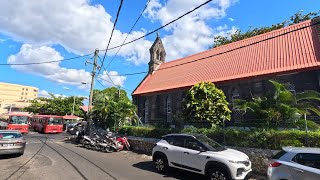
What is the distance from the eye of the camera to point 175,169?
11.6 metres

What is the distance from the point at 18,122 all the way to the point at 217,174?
29.6 metres

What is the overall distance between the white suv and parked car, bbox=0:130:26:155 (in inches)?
299

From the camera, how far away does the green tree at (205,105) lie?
15.6 metres

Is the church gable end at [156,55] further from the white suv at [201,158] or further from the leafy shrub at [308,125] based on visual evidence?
the leafy shrub at [308,125]

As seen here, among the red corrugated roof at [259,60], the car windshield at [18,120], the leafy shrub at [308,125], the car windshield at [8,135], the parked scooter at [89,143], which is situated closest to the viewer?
the leafy shrub at [308,125]

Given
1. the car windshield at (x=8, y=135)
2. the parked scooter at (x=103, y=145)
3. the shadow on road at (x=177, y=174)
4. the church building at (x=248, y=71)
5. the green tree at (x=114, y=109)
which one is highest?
the church building at (x=248, y=71)

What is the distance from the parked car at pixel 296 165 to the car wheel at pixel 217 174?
6.63ft

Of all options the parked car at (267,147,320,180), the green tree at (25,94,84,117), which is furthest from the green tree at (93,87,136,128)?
the green tree at (25,94,84,117)

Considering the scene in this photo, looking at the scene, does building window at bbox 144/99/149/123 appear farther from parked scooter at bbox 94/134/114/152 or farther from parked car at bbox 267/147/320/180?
parked car at bbox 267/147/320/180

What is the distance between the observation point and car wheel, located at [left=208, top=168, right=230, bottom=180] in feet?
28.7

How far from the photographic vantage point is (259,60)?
72.6 feet

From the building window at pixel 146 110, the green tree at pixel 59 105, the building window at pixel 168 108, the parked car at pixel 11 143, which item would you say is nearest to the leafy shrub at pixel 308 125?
the parked car at pixel 11 143

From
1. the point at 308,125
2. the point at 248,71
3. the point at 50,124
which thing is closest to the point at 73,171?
the point at 308,125

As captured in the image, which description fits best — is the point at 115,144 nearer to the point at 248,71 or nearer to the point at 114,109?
the point at 114,109
